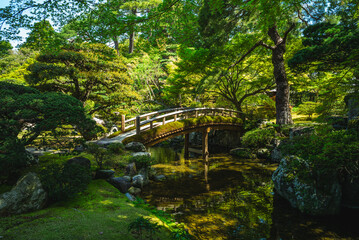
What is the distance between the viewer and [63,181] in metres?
4.46

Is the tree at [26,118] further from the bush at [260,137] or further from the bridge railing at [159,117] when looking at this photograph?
the bush at [260,137]

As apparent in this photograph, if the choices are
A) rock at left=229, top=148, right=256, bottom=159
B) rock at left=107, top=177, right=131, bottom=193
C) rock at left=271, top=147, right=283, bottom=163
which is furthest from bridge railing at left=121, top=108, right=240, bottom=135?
rock at left=271, top=147, right=283, bottom=163

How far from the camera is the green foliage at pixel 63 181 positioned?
4.31m

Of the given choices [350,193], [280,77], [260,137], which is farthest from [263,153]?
[350,193]

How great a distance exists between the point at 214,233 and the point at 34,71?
10.8 metres

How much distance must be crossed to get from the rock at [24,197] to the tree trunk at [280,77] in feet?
46.2

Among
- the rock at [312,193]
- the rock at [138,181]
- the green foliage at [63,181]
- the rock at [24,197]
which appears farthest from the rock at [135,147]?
the rock at [312,193]

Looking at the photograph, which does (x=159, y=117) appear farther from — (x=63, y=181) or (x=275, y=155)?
(x=275, y=155)

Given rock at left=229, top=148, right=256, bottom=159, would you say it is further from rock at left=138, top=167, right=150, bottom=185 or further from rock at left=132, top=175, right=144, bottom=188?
rock at left=132, top=175, right=144, bottom=188

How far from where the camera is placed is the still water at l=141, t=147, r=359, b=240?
4.91 m

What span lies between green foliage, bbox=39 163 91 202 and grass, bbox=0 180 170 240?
254 mm

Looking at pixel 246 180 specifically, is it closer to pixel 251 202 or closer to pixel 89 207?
pixel 251 202

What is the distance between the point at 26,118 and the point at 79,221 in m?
2.60

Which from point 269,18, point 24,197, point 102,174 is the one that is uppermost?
point 269,18
